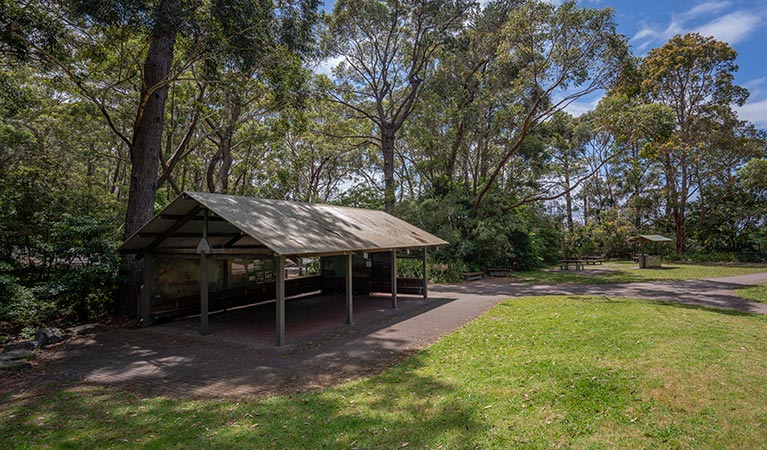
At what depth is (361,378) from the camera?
6270mm

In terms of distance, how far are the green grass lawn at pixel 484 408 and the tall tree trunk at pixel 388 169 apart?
17.5 metres

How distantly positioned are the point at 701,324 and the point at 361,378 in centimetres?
796

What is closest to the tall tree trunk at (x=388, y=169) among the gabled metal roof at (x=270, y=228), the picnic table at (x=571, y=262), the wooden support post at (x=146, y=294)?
the gabled metal roof at (x=270, y=228)

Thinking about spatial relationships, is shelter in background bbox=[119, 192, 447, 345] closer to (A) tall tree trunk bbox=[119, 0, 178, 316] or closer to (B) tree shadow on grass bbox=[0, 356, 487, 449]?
(A) tall tree trunk bbox=[119, 0, 178, 316]

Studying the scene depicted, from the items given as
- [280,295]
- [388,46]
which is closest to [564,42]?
[388,46]

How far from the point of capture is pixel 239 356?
7.58m

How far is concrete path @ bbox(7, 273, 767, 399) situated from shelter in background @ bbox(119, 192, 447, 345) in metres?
0.73

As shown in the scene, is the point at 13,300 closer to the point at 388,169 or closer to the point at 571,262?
the point at 388,169

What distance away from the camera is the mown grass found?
1253 cm

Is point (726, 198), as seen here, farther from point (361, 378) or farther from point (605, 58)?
point (361, 378)

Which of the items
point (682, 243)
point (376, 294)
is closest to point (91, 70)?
point (376, 294)

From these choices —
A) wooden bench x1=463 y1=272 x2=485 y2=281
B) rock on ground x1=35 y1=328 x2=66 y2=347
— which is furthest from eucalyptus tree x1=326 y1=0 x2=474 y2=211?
rock on ground x1=35 y1=328 x2=66 y2=347

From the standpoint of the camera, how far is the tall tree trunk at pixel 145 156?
448 inches

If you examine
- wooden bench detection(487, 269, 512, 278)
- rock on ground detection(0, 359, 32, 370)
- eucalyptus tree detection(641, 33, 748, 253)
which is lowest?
rock on ground detection(0, 359, 32, 370)
